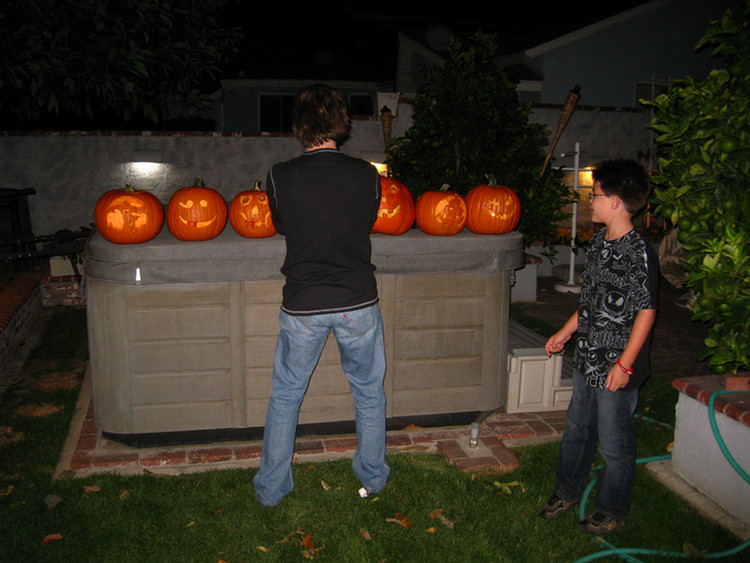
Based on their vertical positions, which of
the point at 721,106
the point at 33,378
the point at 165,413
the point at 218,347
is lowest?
the point at 33,378

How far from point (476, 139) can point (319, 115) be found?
458 cm

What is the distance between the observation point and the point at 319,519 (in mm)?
3176

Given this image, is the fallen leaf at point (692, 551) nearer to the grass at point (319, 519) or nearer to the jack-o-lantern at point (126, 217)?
the grass at point (319, 519)

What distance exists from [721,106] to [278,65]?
21591 millimetres

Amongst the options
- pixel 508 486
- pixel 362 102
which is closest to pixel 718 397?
pixel 508 486

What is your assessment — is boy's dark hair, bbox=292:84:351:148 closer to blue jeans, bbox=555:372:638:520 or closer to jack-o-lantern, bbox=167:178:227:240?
jack-o-lantern, bbox=167:178:227:240

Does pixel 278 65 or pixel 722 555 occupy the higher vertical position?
pixel 278 65

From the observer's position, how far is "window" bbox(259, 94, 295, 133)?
A: 834 inches

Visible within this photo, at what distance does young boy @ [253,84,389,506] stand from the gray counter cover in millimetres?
674

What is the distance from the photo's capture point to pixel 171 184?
1106 centimetres

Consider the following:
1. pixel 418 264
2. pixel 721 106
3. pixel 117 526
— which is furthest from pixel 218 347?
pixel 721 106

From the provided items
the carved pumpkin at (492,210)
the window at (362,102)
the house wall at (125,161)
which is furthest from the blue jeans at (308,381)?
the window at (362,102)

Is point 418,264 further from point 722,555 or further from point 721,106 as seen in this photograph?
point 722,555

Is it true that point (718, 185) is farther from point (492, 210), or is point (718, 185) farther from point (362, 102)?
point (362, 102)
